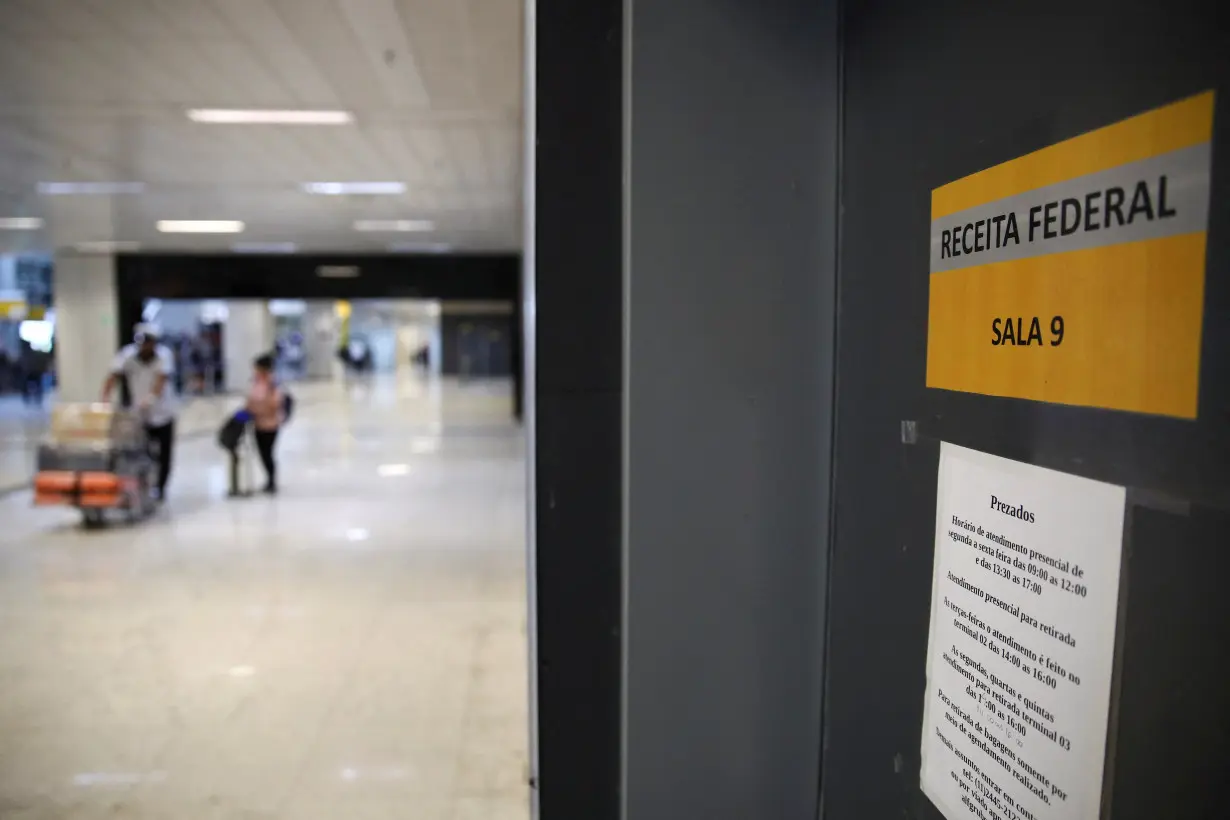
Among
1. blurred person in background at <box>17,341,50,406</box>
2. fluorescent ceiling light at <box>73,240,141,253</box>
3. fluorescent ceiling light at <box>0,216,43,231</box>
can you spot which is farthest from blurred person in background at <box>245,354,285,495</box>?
fluorescent ceiling light at <box>73,240,141,253</box>

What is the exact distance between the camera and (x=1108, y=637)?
1.03 m

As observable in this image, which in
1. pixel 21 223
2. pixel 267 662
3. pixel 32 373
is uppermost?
pixel 21 223

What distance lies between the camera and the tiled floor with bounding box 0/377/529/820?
325 cm

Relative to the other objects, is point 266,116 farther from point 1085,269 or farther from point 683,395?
point 1085,269

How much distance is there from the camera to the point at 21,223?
40.3ft

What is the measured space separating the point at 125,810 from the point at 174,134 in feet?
19.4

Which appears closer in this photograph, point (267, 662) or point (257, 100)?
point (267, 662)

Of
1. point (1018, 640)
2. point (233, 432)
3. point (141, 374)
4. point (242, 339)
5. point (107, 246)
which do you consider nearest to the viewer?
point (1018, 640)

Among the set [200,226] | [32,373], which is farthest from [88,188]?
[32,373]

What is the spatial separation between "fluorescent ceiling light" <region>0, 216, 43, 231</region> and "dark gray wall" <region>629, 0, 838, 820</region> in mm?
13002

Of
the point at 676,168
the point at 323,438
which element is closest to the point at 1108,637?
the point at 676,168

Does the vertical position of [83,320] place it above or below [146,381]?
above

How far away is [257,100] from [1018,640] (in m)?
6.46

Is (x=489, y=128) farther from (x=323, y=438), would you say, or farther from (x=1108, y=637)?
(x=323, y=438)
